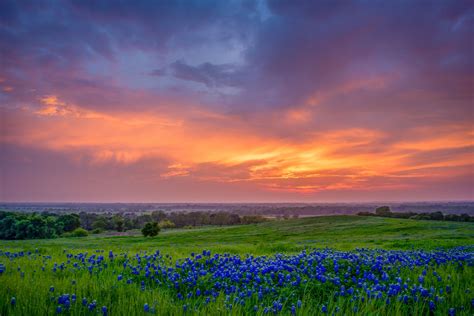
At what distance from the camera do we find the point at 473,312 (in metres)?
5.33

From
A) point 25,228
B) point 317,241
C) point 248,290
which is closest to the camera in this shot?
point 248,290

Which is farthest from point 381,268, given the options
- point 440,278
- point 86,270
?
point 86,270

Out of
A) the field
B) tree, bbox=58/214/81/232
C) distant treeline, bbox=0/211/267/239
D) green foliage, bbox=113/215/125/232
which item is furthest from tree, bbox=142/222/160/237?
the field

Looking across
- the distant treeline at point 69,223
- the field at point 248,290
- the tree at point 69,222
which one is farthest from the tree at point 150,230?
the field at point 248,290

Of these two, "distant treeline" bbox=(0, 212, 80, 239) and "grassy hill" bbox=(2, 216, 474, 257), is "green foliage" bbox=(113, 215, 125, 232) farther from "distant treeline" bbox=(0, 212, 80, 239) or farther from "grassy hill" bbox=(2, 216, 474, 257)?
"grassy hill" bbox=(2, 216, 474, 257)

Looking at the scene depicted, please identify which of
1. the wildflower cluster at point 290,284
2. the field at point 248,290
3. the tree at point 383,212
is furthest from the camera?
the tree at point 383,212

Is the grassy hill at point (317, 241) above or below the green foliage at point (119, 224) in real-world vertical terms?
above

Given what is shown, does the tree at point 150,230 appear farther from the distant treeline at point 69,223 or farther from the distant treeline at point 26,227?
the distant treeline at point 26,227

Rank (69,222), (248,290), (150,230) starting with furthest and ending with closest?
(69,222)
(150,230)
(248,290)

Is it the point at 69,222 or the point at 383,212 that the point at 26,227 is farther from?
the point at 383,212

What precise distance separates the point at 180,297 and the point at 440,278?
5.66m

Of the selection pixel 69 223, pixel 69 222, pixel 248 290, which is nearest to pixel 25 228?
pixel 69 222

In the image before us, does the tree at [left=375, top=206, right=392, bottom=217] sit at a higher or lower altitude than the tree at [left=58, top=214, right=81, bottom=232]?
higher

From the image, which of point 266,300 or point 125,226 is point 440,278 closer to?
point 266,300
